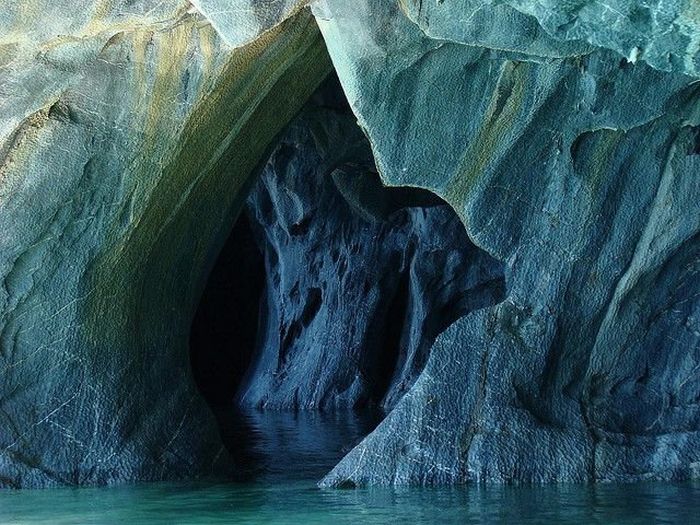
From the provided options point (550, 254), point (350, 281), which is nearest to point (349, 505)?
point (550, 254)

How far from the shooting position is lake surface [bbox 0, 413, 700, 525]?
7.02 m

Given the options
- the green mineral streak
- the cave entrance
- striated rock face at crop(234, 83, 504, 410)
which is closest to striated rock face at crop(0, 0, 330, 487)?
the green mineral streak

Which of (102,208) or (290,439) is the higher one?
(102,208)

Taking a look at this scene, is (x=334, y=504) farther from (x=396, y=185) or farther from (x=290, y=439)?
(x=290, y=439)

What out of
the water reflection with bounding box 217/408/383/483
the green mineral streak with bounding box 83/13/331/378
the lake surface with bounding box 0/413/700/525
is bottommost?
the lake surface with bounding box 0/413/700/525

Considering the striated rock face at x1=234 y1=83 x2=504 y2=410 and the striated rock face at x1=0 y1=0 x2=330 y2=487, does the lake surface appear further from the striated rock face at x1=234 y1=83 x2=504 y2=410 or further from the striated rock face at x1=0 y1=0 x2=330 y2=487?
the striated rock face at x1=234 y1=83 x2=504 y2=410

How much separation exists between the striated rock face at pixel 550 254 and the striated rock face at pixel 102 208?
3.81 ft

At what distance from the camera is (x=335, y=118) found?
46.3 ft

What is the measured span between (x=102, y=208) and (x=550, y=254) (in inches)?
123

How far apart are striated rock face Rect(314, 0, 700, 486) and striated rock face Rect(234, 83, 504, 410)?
22.8 feet

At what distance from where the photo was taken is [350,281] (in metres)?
18.4

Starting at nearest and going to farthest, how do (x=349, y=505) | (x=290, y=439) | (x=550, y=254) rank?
(x=349, y=505), (x=550, y=254), (x=290, y=439)

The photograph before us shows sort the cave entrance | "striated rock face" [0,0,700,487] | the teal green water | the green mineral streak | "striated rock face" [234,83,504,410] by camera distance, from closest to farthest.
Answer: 1. the teal green water
2. "striated rock face" [0,0,700,487]
3. the green mineral streak
4. the cave entrance
5. "striated rock face" [234,83,504,410]

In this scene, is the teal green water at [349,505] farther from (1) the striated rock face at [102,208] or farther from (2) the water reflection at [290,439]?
(2) the water reflection at [290,439]
